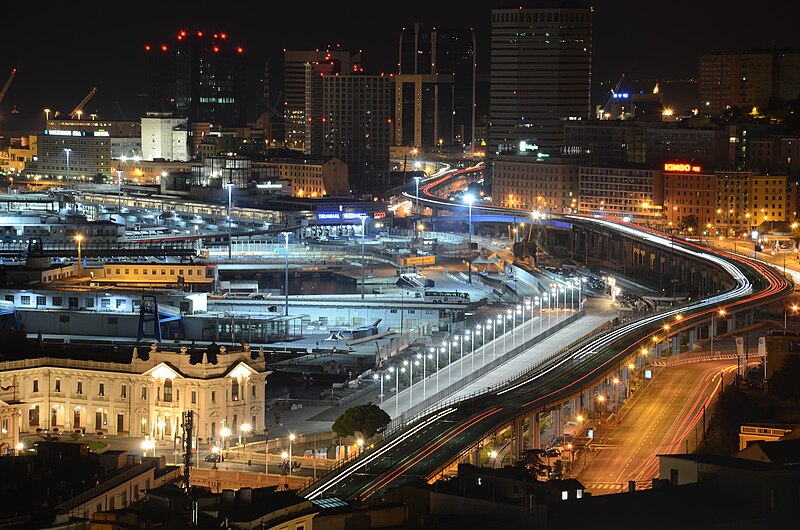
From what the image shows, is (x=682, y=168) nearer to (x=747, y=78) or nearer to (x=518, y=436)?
(x=747, y=78)

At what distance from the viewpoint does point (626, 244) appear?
298ft

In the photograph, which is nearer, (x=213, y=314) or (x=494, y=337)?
(x=494, y=337)

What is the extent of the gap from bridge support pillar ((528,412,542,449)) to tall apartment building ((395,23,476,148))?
5062 inches

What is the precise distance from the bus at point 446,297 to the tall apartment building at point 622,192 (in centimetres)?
3114

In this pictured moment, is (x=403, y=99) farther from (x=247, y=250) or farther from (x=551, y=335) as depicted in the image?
(x=551, y=335)

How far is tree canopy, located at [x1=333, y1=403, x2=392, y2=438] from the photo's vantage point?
38.2 metres

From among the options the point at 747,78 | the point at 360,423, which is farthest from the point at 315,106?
the point at 360,423

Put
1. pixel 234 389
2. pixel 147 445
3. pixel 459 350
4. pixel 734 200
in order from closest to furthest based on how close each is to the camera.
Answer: pixel 147 445
pixel 234 389
pixel 459 350
pixel 734 200

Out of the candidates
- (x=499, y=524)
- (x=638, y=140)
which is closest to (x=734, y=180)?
(x=638, y=140)

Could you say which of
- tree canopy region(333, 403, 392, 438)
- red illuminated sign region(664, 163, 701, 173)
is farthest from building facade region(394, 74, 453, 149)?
tree canopy region(333, 403, 392, 438)

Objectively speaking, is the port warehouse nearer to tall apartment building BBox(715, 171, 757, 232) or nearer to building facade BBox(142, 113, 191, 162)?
tall apartment building BBox(715, 171, 757, 232)

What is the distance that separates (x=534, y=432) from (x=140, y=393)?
27.3ft

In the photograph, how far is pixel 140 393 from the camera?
39344 millimetres

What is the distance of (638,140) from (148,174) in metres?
38.8
